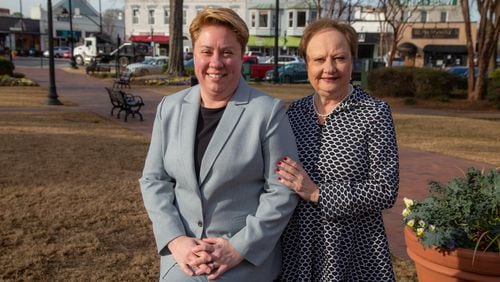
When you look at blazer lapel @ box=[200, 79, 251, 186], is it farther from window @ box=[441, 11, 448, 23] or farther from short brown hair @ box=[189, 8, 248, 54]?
window @ box=[441, 11, 448, 23]

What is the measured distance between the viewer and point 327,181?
87.1 inches

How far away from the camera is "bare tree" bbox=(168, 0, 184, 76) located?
27.5 meters

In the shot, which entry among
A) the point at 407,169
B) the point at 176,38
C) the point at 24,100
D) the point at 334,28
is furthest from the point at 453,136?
the point at 176,38

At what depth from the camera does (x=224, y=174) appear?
2119 millimetres

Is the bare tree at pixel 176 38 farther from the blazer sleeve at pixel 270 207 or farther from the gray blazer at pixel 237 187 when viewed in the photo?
the blazer sleeve at pixel 270 207

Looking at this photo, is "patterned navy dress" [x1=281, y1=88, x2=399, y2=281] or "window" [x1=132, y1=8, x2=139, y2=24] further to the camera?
"window" [x1=132, y1=8, x2=139, y2=24]

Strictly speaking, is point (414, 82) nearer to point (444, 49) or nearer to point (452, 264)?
point (452, 264)

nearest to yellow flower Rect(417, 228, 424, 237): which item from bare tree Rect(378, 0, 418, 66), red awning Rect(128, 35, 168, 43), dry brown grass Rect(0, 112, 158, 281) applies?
dry brown grass Rect(0, 112, 158, 281)

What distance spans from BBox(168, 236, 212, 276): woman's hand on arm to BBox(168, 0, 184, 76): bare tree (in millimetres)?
26408

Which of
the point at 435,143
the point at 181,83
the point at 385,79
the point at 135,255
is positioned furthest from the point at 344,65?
the point at 181,83

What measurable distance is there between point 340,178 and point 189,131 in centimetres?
66

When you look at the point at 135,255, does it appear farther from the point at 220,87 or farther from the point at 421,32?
the point at 421,32

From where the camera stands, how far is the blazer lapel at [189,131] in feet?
7.08

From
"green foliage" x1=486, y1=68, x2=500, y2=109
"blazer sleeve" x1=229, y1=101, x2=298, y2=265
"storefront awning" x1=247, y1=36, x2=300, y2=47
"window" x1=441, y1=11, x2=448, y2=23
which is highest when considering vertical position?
"window" x1=441, y1=11, x2=448, y2=23
